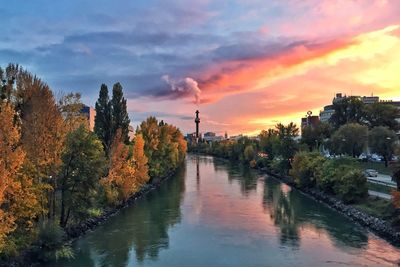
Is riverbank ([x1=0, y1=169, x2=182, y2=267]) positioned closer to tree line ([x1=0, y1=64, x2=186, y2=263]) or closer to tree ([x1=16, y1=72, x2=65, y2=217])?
tree line ([x1=0, y1=64, x2=186, y2=263])

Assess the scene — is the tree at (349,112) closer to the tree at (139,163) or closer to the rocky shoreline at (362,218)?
the rocky shoreline at (362,218)

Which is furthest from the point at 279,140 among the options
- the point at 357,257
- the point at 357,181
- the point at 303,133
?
the point at 357,257

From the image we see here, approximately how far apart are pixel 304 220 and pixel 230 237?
1128 centimetres

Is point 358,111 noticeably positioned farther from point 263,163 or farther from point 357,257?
point 357,257

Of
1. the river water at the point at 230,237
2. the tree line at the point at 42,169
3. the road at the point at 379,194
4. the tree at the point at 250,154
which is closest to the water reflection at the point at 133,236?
the river water at the point at 230,237

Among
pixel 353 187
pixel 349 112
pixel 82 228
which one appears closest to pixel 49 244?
pixel 82 228

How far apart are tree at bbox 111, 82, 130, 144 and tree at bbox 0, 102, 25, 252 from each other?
2753 cm

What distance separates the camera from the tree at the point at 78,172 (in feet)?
116

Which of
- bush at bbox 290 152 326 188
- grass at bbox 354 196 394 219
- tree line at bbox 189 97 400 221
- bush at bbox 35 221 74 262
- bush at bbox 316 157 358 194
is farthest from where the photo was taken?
bush at bbox 290 152 326 188

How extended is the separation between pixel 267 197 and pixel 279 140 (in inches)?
1290

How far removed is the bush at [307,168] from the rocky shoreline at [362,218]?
10.6 ft

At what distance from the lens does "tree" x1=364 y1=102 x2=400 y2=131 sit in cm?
10150

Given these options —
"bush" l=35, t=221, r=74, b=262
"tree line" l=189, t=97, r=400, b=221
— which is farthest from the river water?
"tree line" l=189, t=97, r=400, b=221

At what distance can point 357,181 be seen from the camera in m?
49.2
